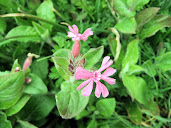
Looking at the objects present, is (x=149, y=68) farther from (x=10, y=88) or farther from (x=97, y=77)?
(x=10, y=88)

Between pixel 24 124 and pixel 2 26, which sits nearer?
pixel 24 124

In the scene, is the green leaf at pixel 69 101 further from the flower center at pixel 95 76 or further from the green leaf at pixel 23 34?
the green leaf at pixel 23 34

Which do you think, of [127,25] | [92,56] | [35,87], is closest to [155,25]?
[127,25]

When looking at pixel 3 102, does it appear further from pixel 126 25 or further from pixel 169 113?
pixel 169 113

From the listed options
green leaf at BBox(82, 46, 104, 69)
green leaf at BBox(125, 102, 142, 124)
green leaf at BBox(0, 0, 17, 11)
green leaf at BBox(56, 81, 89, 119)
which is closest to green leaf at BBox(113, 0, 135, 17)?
green leaf at BBox(82, 46, 104, 69)

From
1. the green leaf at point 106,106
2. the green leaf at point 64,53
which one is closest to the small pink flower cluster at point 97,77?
the green leaf at point 64,53

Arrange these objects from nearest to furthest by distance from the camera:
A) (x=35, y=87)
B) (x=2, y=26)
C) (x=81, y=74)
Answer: (x=81, y=74), (x=35, y=87), (x=2, y=26)
